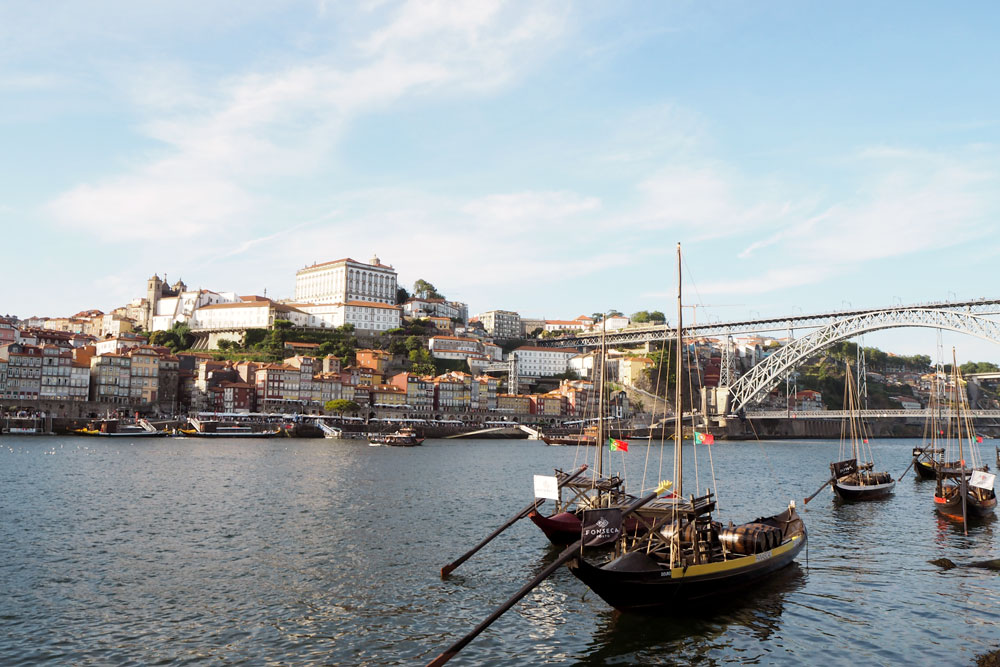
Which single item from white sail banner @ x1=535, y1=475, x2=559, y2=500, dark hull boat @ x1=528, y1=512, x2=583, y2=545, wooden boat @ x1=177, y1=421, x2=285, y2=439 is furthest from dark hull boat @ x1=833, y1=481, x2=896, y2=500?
wooden boat @ x1=177, y1=421, x2=285, y2=439

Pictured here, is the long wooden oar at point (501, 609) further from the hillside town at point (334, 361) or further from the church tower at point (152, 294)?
the church tower at point (152, 294)

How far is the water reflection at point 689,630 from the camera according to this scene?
12023 mm

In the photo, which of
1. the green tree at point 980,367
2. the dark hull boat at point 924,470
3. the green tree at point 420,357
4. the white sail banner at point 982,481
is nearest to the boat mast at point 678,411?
the white sail banner at point 982,481

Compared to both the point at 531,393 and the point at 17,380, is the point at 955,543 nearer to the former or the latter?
the point at 17,380

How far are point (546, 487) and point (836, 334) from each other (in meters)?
66.9

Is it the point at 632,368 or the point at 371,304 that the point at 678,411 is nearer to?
the point at 632,368

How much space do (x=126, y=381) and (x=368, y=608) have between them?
7289cm

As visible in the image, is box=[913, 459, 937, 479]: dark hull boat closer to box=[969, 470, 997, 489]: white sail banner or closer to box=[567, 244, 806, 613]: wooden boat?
box=[969, 470, 997, 489]: white sail banner

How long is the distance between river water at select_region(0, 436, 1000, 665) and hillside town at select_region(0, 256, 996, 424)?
45.0 m

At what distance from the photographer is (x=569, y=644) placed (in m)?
12.3

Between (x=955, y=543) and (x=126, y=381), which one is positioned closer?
(x=955, y=543)

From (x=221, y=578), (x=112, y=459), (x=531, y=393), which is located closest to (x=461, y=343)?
(x=531, y=393)

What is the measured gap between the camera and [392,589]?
601 inches

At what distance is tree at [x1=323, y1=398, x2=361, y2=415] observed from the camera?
8171 cm
